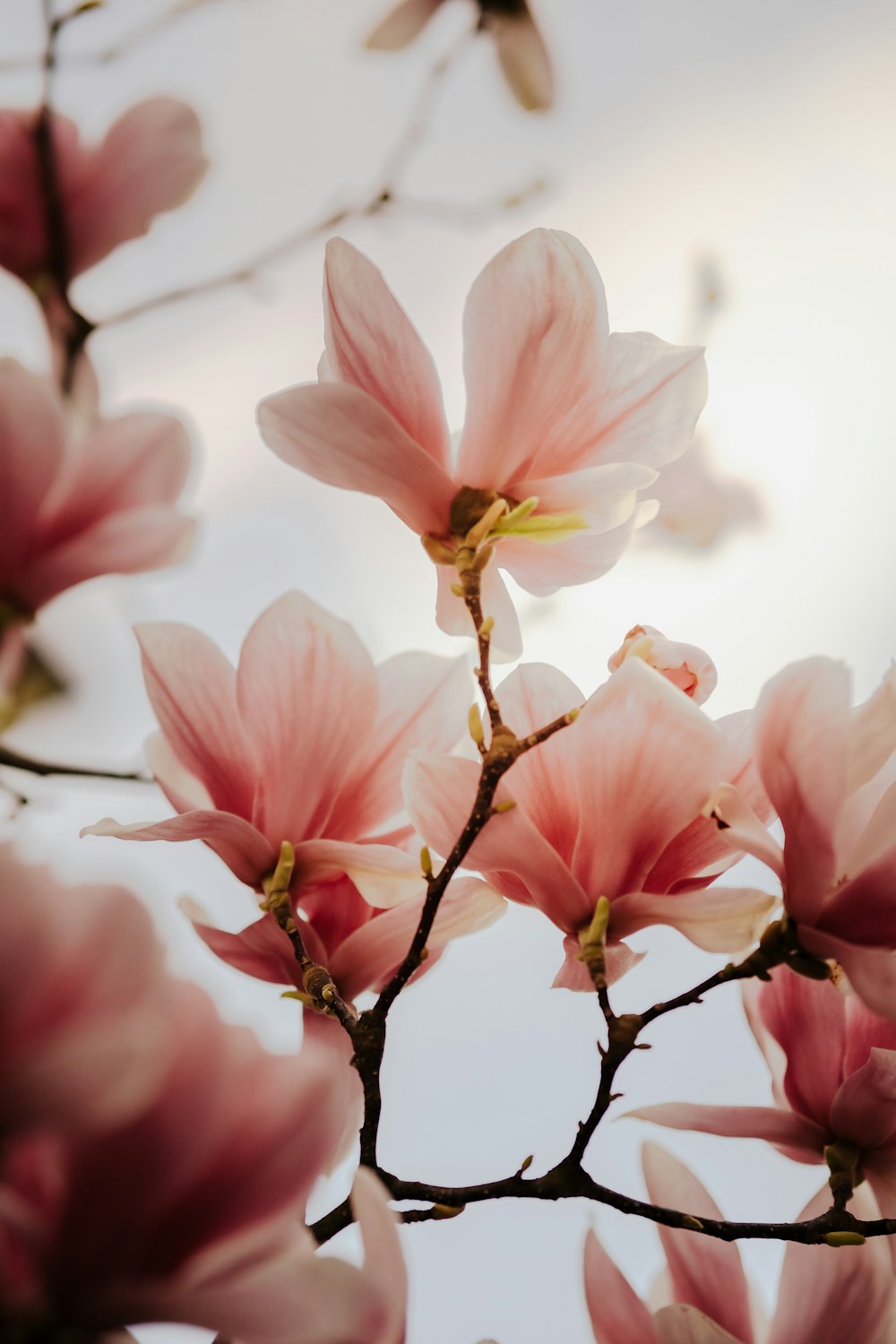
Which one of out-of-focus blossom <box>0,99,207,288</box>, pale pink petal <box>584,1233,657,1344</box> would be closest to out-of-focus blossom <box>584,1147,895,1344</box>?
pale pink petal <box>584,1233,657,1344</box>

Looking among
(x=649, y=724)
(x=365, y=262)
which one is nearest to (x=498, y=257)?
(x=365, y=262)

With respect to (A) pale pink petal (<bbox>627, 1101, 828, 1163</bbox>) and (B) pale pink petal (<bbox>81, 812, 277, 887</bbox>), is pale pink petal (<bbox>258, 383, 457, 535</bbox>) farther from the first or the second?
(A) pale pink petal (<bbox>627, 1101, 828, 1163</bbox>)

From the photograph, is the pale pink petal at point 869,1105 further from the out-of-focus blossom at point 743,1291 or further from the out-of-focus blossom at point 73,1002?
the out-of-focus blossom at point 73,1002

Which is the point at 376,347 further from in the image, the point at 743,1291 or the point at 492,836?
the point at 743,1291

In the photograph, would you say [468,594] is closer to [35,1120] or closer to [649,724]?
[649,724]

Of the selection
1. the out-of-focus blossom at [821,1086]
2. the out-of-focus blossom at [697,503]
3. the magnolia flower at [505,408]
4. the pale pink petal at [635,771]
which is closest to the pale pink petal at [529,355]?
the magnolia flower at [505,408]
